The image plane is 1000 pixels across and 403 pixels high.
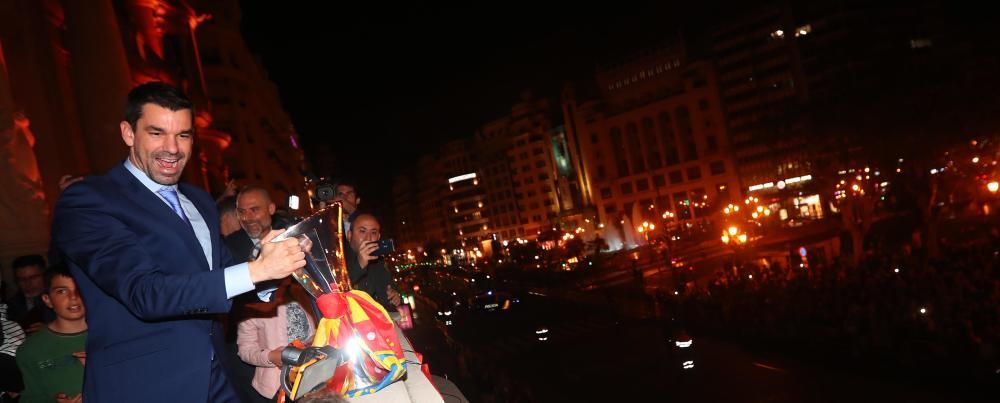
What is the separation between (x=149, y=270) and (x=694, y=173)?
282 ft

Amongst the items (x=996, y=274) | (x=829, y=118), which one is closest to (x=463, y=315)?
(x=829, y=118)

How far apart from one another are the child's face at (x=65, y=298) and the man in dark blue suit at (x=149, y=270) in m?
2.35

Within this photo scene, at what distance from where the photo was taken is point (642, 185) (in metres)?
88.2

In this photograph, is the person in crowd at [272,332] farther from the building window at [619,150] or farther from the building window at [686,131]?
the building window at [619,150]

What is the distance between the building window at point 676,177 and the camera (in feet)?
278

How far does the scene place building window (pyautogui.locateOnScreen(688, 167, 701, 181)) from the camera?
82.8m

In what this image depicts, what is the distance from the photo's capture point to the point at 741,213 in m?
57.3

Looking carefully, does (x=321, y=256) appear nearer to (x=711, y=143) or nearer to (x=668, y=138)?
(x=711, y=143)

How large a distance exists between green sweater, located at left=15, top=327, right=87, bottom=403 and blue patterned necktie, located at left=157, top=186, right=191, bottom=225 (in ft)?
7.91

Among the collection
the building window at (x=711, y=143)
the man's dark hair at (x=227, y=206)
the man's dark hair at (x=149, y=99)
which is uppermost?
the building window at (x=711, y=143)

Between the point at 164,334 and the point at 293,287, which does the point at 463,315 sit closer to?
the point at 293,287

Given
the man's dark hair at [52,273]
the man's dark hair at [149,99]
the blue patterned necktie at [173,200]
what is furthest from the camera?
the man's dark hair at [52,273]

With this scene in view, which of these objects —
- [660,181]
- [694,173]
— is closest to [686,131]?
[694,173]

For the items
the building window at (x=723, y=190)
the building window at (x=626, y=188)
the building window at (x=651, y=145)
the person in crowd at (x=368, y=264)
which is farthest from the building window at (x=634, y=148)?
the person in crowd at (x=368, y=264)
